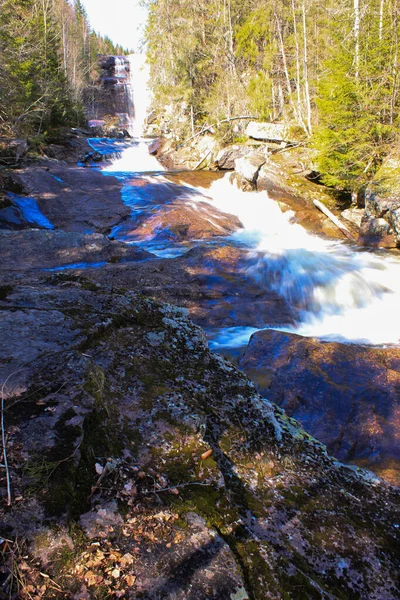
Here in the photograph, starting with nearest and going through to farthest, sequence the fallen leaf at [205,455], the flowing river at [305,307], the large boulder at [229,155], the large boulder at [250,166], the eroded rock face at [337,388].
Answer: the fallen leaf at [205,455]
the eroded rock face at [337,388]
the flowing river at [305,307]
the large boulder at [250,166]
the large boulder at [229,155]

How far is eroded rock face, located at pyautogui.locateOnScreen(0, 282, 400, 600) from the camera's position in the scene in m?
1.24

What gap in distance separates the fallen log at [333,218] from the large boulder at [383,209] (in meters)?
0.77

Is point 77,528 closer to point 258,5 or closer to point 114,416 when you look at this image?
point 114,416

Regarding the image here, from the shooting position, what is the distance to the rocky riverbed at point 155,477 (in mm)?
1222

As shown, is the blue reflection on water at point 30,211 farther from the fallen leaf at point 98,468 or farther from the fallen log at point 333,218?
the fallen leaf at point 98,468

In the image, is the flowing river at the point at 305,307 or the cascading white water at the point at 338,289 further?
the cascading white water at the point at 338,289

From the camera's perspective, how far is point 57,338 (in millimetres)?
2182

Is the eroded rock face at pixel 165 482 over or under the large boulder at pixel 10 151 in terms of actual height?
under

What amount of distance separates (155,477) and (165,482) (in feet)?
0.17

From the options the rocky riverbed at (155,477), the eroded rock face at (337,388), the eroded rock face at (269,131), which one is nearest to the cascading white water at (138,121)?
the eroded rock face at (269,131)

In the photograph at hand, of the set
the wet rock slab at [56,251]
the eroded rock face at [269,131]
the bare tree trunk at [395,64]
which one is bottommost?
the wet rock slab at [56,251]

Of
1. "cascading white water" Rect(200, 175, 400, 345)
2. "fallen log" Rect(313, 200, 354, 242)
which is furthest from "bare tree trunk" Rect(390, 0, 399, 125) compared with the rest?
"cascading white water" Rect(200, 175, 400, 345)

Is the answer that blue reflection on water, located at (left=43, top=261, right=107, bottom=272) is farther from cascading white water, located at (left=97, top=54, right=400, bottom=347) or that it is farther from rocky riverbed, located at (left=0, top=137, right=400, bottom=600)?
Result: rocky riverbed, located at (left=0, top=137, right=400, bottom=600)

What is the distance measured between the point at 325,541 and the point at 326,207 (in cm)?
1474
